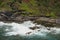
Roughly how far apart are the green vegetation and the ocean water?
445 cm

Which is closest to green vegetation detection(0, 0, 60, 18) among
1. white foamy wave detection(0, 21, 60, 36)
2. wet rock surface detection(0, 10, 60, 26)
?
wet rock surface detection(0, 10, 60, 26)

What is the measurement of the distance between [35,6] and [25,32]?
9.58 meters

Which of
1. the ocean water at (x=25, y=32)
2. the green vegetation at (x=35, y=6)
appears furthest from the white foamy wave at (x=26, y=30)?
the green vegetation at (x=35, y=6)

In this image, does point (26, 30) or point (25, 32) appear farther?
point (26, 30)

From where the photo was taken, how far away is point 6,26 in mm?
28609

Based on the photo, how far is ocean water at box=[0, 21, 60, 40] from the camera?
80.5 feet

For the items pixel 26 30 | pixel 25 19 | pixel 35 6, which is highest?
pixel 35 6

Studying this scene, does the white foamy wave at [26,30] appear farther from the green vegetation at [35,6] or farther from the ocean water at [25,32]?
the green vegetation at [35,6]

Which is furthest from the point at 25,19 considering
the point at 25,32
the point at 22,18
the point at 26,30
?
the point at 25,32

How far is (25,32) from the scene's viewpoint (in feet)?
86.9

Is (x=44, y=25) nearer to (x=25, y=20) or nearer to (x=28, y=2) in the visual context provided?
(x=25, y=20)

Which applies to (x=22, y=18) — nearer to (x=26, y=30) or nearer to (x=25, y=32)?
(x=26, y=30)

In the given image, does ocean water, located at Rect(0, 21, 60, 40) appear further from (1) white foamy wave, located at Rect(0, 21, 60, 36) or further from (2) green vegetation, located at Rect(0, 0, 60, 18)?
(2) green vegetation, located at Rect(0, 0, 60, 18)

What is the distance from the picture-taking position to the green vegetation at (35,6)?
33844 millimetres
